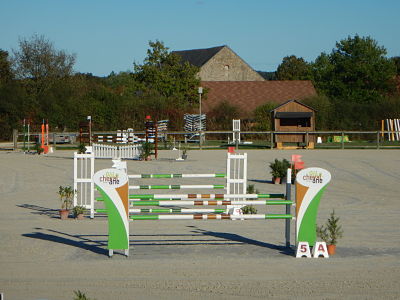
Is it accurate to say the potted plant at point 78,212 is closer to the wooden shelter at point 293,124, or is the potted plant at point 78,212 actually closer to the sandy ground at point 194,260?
the sandy ground at point 194,260

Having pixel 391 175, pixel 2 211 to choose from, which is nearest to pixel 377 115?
pixel 391 175

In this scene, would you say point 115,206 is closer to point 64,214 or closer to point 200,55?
point 64,214

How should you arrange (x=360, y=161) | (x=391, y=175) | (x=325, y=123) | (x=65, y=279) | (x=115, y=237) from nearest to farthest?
(x=65, y=279) < (x=115, y=237) < (x=391, y=175) < (x=360, y=161) < (x=325, y=123)

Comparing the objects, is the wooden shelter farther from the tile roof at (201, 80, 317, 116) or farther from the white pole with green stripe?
the white pole with green stripe

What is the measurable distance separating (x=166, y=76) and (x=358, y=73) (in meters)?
20.4

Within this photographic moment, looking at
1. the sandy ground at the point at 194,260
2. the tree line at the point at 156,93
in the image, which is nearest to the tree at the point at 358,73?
the tree line at the point at 156,93

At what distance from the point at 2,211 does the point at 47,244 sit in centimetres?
430

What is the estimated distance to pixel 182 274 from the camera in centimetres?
837

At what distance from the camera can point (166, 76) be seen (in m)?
60.3

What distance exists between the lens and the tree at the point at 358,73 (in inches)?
2655

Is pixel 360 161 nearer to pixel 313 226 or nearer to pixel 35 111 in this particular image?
pixel 313 226

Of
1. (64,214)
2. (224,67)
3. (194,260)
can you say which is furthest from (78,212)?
(224,67)

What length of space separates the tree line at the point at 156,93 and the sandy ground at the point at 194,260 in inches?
1305

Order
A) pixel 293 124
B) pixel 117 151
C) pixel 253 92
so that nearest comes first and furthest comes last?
pixel 117 151, pixel 293 124, pixel 253 92
